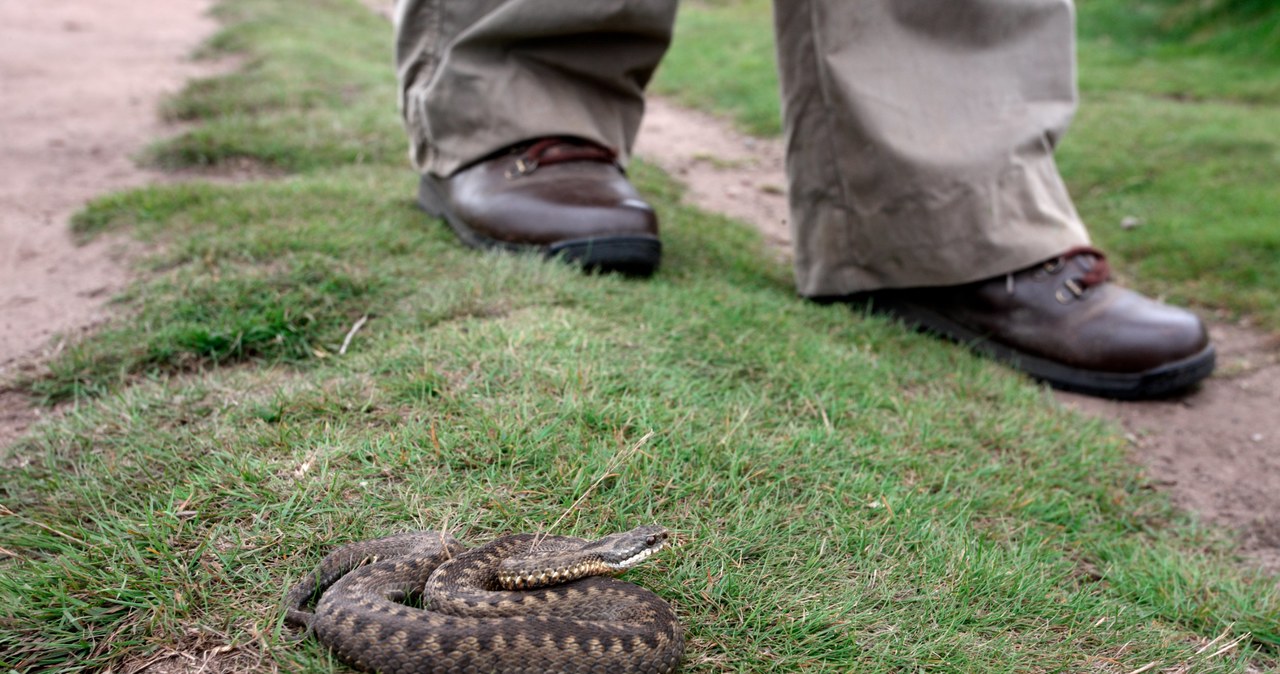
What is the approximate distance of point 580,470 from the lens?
2.34 metres

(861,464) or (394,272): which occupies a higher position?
(394,272)

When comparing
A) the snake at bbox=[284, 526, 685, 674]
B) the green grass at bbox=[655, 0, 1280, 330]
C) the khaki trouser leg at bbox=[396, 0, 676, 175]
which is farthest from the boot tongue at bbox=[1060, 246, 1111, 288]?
the snake at bbox=[284, 526, 685, 674]

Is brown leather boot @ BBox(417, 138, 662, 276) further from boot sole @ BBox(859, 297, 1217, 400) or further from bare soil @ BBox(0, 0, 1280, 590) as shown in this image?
bare soil @ BBox(0, 0, 1280, 590)

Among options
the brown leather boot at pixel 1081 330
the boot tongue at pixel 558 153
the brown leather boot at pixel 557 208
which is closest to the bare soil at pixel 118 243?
the brown leather boot at pixel 1081 330

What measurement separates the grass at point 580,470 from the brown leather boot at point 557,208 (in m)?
0.12

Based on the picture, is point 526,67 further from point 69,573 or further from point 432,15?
point 69,573

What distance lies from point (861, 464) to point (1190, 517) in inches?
44.9

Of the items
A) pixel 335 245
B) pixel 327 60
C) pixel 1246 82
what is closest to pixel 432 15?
pixel 335 245

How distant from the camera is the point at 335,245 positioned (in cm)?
378

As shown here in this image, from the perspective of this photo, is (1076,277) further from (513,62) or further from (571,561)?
(571,561)

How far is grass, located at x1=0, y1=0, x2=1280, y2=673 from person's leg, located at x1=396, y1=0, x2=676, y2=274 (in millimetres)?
187

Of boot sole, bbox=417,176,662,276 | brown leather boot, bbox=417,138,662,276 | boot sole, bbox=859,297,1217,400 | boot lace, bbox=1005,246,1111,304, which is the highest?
brown leather boot, bbox=417,138,662,276

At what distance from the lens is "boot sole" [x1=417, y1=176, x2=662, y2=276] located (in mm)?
3707

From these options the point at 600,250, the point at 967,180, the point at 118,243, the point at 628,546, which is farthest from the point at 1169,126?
the point at 118,243
